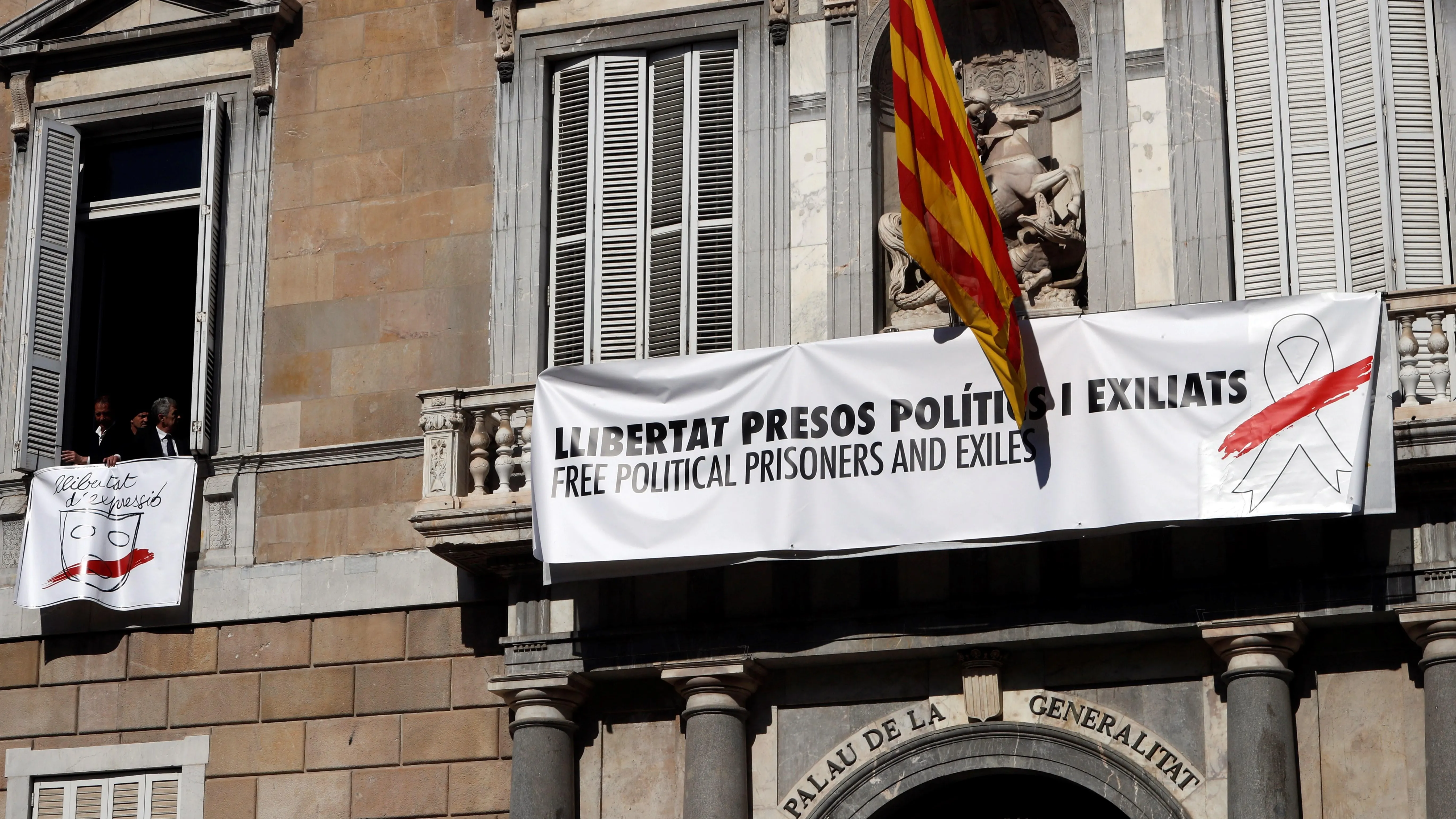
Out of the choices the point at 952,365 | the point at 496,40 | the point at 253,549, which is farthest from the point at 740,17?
the point at 253,549

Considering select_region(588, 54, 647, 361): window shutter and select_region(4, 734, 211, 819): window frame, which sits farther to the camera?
select_region(588, 54, 647, 361): window shutter

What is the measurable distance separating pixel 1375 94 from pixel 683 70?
5385mm

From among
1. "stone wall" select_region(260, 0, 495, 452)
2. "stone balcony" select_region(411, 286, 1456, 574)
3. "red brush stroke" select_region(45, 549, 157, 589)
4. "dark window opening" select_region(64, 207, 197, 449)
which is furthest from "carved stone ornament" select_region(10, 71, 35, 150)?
"stone balcony" select_region(411, 286, 1456, 574)

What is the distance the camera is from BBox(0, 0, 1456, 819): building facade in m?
15.9

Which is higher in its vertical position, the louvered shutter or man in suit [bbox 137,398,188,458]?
man in suit [bbox 137,398,188,458]

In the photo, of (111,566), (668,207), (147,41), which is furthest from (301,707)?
(147,41)

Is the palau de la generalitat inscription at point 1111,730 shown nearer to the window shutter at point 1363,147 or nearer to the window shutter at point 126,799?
the window shutter at point 1363,147

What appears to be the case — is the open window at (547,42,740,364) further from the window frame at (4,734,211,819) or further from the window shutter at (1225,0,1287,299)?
the window frame at (4,734,211,819)

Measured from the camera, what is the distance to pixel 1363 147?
55.9 feet

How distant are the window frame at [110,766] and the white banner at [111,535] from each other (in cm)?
111

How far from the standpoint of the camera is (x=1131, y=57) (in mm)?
17641

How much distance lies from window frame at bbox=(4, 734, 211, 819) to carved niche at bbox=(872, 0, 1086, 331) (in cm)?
628

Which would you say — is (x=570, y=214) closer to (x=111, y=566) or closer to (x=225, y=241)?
(x=225, y=241)

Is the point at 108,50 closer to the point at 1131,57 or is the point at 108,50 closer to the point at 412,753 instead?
the point at 412,753
